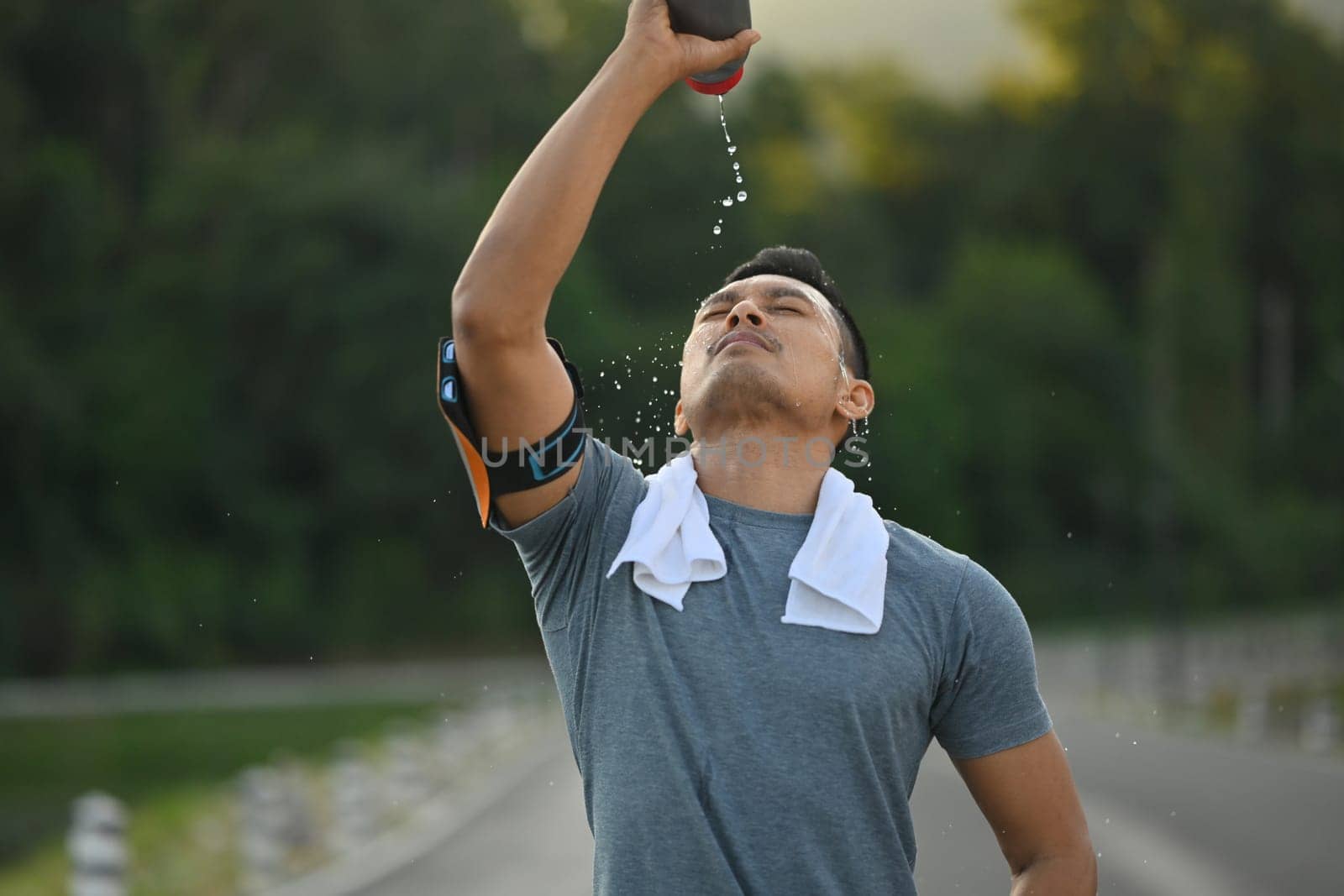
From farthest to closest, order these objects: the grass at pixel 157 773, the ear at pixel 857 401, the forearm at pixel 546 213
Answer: the grass at pixel 157 773
the ear at pixel 857 401
the forearm at pixel 546 213

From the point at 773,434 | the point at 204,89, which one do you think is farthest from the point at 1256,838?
the point at 204,89

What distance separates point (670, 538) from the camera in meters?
2.56

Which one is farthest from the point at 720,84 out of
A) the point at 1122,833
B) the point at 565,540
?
the point at 1122,833

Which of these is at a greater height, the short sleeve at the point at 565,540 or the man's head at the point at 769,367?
the man's head at the point at 769,367

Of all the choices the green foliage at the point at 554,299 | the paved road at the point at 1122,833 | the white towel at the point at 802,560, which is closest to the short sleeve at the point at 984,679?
the white towel at the point at 802,560

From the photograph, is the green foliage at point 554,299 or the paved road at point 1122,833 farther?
the green foliage at point 554,299

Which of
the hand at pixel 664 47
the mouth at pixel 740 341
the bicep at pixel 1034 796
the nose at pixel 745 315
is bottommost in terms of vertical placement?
the bicep at pixel 1034 796

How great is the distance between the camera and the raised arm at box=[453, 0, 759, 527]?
2.36 meters

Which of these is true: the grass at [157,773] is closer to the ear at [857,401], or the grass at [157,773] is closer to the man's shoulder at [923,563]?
the ear at [857,401]

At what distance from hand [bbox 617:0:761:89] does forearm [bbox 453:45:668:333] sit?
4 centimetres

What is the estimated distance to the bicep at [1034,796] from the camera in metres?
→ 2.65

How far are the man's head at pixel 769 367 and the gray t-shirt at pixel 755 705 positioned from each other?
9.3 inches

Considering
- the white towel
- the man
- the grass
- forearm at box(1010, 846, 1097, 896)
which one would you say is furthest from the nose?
the grass

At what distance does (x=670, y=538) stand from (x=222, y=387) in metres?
40.2
